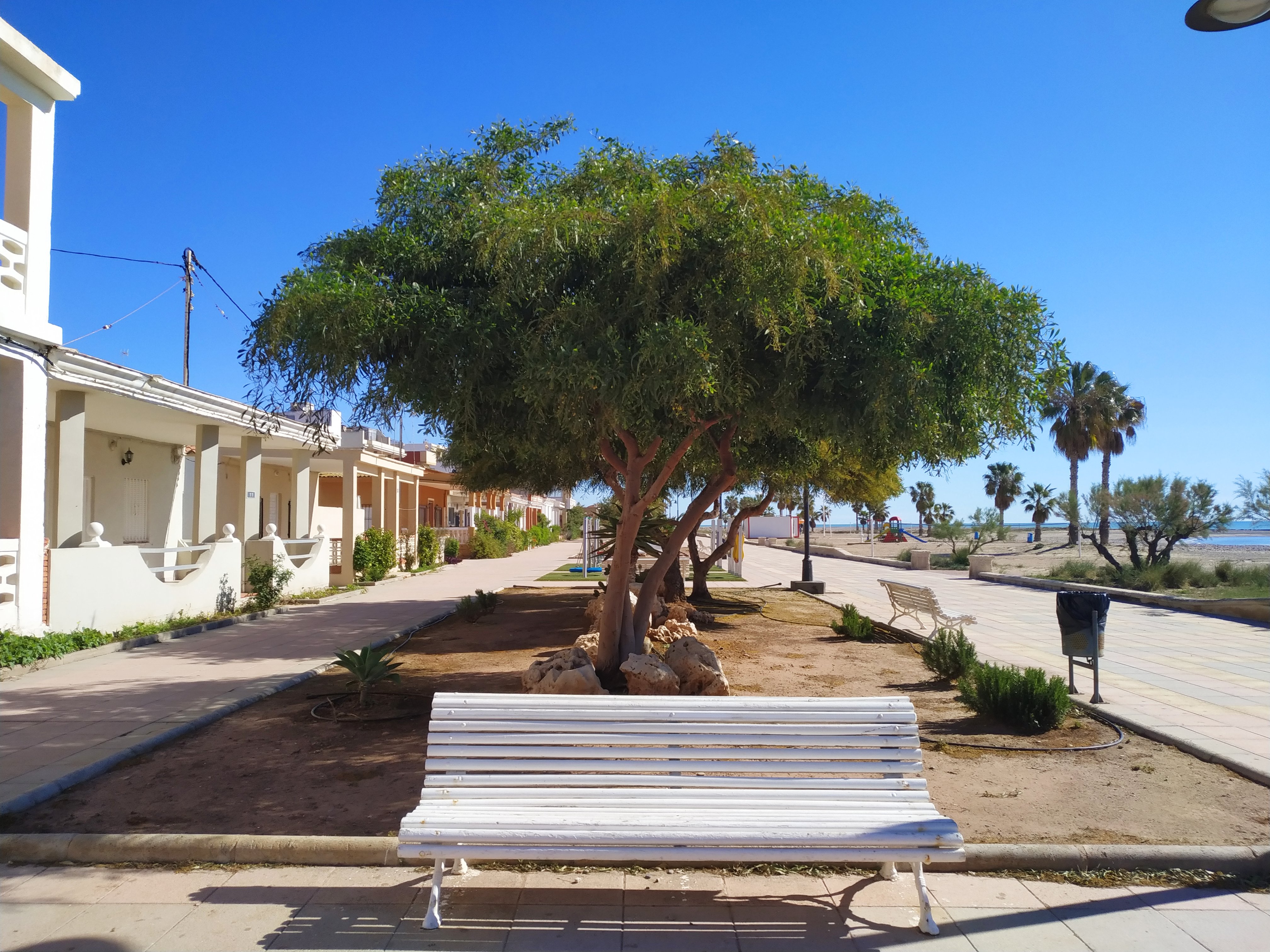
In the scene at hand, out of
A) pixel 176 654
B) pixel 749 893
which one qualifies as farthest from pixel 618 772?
pixel 176 654

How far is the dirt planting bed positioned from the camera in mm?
4918

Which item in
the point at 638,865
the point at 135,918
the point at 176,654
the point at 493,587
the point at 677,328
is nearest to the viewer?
the point at 135,918

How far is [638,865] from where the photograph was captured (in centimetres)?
440

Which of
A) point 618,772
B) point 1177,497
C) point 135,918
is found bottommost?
point 135,918

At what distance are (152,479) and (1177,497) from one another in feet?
90.6

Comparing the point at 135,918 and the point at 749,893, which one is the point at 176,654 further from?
the point at 749,893

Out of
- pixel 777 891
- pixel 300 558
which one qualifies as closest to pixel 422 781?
pixel 777 891

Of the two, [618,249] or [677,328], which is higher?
[618,249]

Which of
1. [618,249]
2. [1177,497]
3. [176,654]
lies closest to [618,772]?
[618,249]

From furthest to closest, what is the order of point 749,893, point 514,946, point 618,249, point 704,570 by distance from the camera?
point 704,570
point 618,249
point 749,893
point 514,946

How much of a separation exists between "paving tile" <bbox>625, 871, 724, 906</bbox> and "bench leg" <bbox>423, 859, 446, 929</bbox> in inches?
34.0

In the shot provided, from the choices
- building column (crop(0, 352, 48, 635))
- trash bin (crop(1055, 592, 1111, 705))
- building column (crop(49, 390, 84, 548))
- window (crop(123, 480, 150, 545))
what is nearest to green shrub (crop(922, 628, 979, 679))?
trash bin (crop(1055, 592, 1111, 705))

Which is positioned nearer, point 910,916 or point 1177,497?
point 910,916

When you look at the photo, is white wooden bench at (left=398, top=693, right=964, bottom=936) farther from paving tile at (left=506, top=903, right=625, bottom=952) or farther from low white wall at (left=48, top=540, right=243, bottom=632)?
low white wall at (left=48, top=540, right=243, bottom=632)
